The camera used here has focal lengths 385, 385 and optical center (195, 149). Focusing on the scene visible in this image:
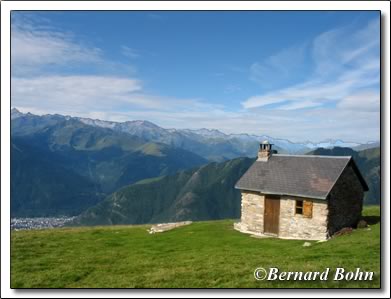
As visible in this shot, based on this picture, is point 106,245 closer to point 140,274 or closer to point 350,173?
point 140,274

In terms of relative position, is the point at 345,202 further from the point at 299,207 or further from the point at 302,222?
the point at 302,222

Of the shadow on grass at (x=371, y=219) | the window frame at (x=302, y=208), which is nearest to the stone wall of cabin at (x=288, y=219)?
the window frame at (x=302, y=208)

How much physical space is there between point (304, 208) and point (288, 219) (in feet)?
6.65

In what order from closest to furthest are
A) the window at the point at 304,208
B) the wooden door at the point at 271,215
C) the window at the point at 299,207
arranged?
the window at the point at 304,208 < the window at the point at 299,207 < the wooden door at the point at 271,215

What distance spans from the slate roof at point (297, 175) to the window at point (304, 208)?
2.82 feet

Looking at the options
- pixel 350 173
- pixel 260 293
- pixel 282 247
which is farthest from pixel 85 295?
pixel 350 173

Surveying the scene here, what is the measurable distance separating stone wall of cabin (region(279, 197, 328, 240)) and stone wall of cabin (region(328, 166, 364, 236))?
0.75 meters

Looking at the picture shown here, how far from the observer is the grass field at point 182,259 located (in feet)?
67.0

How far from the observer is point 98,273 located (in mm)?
23875

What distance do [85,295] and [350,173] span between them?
2812 centimetres

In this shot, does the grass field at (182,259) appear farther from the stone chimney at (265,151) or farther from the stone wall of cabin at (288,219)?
the stone chimney at (265,151)

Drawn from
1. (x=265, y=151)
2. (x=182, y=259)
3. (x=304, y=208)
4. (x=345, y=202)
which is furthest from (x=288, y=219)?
(x=182, y=259)

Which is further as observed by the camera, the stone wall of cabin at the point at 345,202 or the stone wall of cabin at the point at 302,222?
the stone wall of cabin at the point at 345,202

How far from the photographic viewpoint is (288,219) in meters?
36.4
